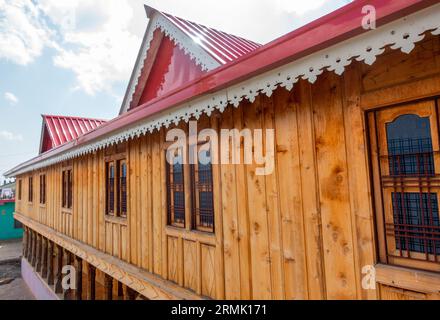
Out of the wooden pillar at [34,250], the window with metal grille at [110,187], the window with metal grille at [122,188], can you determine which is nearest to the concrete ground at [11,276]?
the wooden pillar at [34,250]

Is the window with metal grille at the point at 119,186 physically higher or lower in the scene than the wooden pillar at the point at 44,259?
higher

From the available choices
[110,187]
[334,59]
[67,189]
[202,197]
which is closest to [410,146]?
[334,59]

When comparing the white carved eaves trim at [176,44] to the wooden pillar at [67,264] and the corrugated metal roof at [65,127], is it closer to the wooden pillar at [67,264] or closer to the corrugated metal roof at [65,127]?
the wooden pillar at [67,264]

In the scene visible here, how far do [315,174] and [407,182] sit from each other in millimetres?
650

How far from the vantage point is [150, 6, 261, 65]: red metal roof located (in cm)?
484

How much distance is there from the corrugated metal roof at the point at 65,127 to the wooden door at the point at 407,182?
1187cm

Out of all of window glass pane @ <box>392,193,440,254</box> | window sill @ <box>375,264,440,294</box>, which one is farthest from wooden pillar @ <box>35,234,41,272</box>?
window glass pane @ <box>392,193,440,254</box>

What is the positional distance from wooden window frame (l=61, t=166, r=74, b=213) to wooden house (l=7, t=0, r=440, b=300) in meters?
4.81

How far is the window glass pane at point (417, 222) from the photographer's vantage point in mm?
1901

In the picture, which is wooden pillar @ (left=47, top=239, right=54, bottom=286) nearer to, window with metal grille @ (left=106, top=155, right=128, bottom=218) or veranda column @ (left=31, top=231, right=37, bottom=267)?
veranda column @ (left=31, top=231, right=37, bottom=267)

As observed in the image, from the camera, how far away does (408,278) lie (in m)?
1.89
